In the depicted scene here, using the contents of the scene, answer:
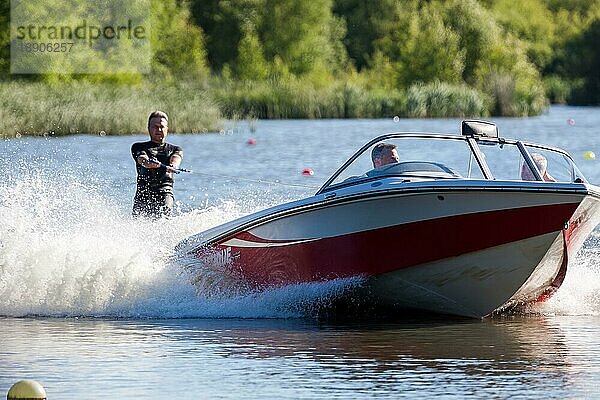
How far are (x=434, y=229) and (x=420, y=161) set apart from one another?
75cm

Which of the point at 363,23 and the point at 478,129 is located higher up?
the point at 363,23

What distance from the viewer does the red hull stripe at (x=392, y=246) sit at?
10992mm

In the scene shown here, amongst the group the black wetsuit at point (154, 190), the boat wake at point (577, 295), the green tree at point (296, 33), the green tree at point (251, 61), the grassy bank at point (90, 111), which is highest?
the green tree at point (296, 33)

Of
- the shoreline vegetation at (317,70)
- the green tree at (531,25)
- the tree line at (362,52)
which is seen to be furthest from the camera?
the green tree at (531,25)

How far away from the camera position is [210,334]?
11.2 meters

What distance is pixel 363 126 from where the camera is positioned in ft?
162

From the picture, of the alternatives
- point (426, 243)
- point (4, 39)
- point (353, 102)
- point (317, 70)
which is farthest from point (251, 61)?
point (426, 243)

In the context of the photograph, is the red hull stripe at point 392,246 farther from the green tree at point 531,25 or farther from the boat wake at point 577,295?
the green tree at point 531,25

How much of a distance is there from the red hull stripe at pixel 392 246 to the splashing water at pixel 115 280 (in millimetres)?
190

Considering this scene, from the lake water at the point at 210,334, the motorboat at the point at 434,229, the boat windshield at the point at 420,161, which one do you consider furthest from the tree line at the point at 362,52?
the motorboat at the point at 434,229

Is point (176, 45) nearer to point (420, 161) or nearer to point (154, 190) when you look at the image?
point (154, 190)

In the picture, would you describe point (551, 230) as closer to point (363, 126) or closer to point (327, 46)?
point (363, 126)

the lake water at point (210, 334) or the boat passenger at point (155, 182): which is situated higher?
the boat passenger at point (155, 182)

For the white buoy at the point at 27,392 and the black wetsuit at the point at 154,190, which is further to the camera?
the black wetsuit at the point at 154,190
